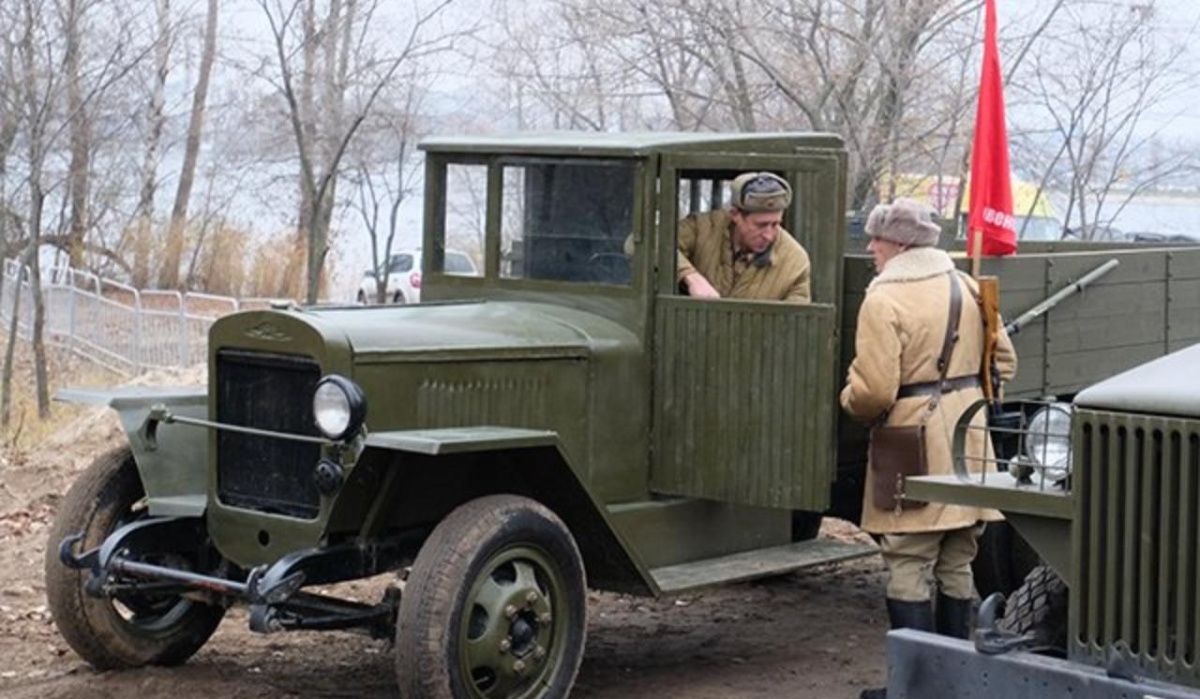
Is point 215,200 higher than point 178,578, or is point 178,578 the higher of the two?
point 215,200

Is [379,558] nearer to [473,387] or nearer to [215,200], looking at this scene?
[473,387]

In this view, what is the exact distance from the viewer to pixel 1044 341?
846 centimetres

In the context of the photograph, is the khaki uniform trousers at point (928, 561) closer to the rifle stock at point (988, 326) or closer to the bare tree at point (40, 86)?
the rifle stock at point (988, 326)

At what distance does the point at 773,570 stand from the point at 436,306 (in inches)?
62.8

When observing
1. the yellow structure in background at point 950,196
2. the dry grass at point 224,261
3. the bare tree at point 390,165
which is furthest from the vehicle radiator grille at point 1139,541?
the dry grass at point 224,261

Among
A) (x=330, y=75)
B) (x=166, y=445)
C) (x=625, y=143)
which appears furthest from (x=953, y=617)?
(x=330, y=75)

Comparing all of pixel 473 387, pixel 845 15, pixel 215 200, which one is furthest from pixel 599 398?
pixel 215 200

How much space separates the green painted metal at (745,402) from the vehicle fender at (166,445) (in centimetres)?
168

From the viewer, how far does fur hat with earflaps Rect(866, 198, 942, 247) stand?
7129 millimetres

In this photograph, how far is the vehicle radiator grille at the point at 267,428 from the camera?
7.00m

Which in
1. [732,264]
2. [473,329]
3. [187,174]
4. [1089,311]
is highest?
[187,174]

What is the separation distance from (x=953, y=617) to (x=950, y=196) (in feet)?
36.6

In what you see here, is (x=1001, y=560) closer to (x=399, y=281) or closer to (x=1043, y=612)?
(x=1043, y=612)

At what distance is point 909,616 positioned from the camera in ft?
23.0
